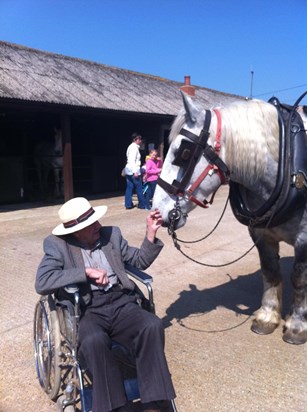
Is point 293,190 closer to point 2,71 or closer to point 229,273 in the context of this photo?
point 229,273

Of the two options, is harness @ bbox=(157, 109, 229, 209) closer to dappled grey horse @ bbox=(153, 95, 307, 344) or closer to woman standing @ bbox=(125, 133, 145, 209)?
dappled grey horse @ bbox=(153, 95, 307, 344)

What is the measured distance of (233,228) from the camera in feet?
22.9

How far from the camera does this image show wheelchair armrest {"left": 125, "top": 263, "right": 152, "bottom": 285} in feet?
7.56

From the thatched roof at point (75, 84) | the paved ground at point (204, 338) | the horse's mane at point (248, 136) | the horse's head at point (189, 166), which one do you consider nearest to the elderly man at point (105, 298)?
the horse's head at point (189, 166)

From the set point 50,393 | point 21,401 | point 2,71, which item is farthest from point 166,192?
point 2,71

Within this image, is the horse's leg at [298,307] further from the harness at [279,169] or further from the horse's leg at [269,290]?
the harness at [279,169]

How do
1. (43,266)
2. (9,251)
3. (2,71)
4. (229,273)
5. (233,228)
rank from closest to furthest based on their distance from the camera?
(43,266), (229,273), (9,251), (233,228), (2,71)

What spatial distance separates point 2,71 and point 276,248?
7.75 meters

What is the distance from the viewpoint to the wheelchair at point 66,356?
2008 mm

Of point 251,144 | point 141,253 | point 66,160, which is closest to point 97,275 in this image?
point 141,253

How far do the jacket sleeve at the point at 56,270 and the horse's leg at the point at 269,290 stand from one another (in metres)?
1.49

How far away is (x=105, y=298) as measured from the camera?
2.29 m

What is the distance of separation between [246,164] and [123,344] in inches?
50.9

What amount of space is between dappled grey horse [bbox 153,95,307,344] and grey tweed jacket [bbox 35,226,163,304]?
28cm
